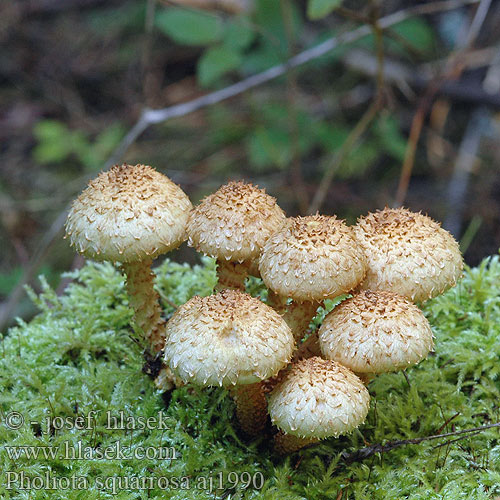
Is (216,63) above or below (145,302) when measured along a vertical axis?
above

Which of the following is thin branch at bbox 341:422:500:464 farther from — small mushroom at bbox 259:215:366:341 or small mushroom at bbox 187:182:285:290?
small mushroom at bbox 187:182:285:290

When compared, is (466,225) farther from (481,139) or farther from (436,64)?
(436,64)

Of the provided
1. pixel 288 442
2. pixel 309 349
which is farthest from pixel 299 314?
pixel 288 442

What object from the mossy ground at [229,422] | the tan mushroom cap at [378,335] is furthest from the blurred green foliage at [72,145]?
the tan mushroom cap at [378,335]

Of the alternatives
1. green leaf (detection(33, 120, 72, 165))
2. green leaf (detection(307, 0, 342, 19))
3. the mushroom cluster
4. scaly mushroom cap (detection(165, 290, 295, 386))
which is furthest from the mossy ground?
green leaf (detection(33, 120, 72, 165))

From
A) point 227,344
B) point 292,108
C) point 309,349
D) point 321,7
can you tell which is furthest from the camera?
point 292,108

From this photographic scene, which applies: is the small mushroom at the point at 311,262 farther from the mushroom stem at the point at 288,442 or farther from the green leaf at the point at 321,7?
the green leaf at the point at 321,7

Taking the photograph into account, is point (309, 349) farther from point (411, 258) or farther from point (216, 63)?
point (216, 63)

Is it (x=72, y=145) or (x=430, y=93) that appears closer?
(x=430, y=93)
